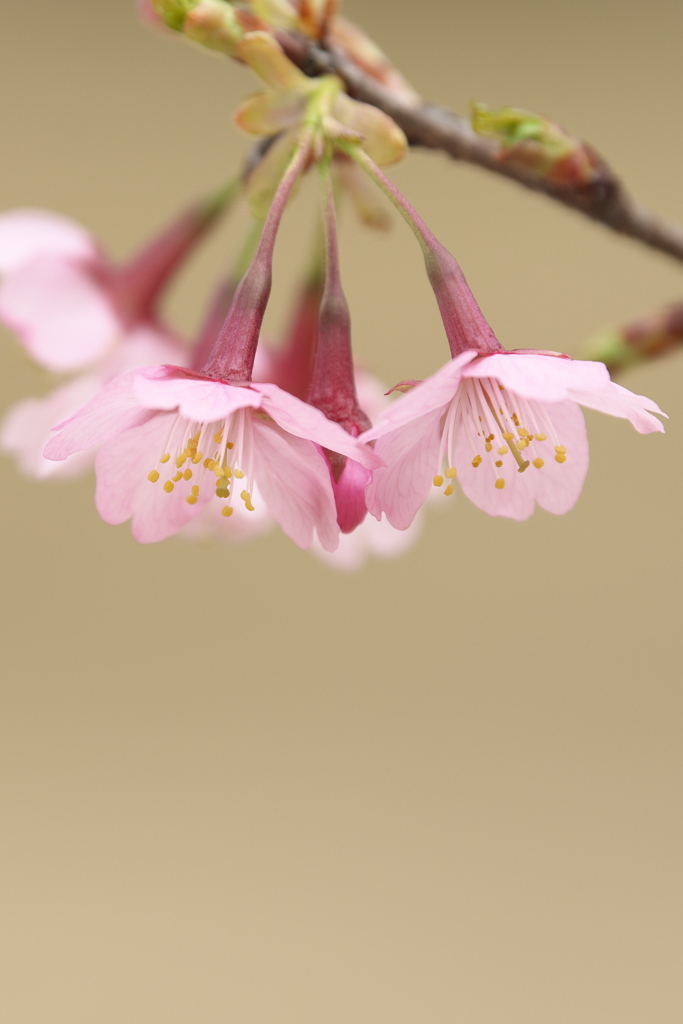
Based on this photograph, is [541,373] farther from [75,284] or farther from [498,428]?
[75,284]

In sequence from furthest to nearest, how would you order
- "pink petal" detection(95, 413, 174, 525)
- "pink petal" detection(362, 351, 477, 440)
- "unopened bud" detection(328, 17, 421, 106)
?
"unopened bud" detection(328, 17, 421, 106) → "pink petal" detection(95, 413, 174, 525) → "pink petal" detection(362, 351, 477, 440)

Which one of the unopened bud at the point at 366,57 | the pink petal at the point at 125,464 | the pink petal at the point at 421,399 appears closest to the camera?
the pink petal at the point at 421,399

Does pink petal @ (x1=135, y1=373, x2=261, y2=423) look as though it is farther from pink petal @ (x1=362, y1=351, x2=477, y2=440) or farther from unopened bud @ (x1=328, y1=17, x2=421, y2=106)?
unopened bud @ (x1=328, y1=17, x2=421, y2=106)

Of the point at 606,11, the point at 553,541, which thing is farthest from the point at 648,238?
the point at 606,11

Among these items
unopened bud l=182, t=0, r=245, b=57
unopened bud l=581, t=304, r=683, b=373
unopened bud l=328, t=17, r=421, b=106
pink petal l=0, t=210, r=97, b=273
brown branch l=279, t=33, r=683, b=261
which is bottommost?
pink petal l=0, t=210, r=97, b=273

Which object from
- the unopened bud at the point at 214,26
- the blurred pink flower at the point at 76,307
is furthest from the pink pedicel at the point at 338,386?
the blurred pink flower at the point at 76,307

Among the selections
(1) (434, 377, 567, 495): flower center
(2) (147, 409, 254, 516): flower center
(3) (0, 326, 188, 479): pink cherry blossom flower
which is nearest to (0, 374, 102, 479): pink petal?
(3) (0, 326, 188, 479): pink cherry blossom flower

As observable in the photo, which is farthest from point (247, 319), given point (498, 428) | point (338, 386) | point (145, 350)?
point (145, 350)

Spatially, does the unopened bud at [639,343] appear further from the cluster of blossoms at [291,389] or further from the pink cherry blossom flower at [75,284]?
the pink cherry blossom flower at [75,284]
